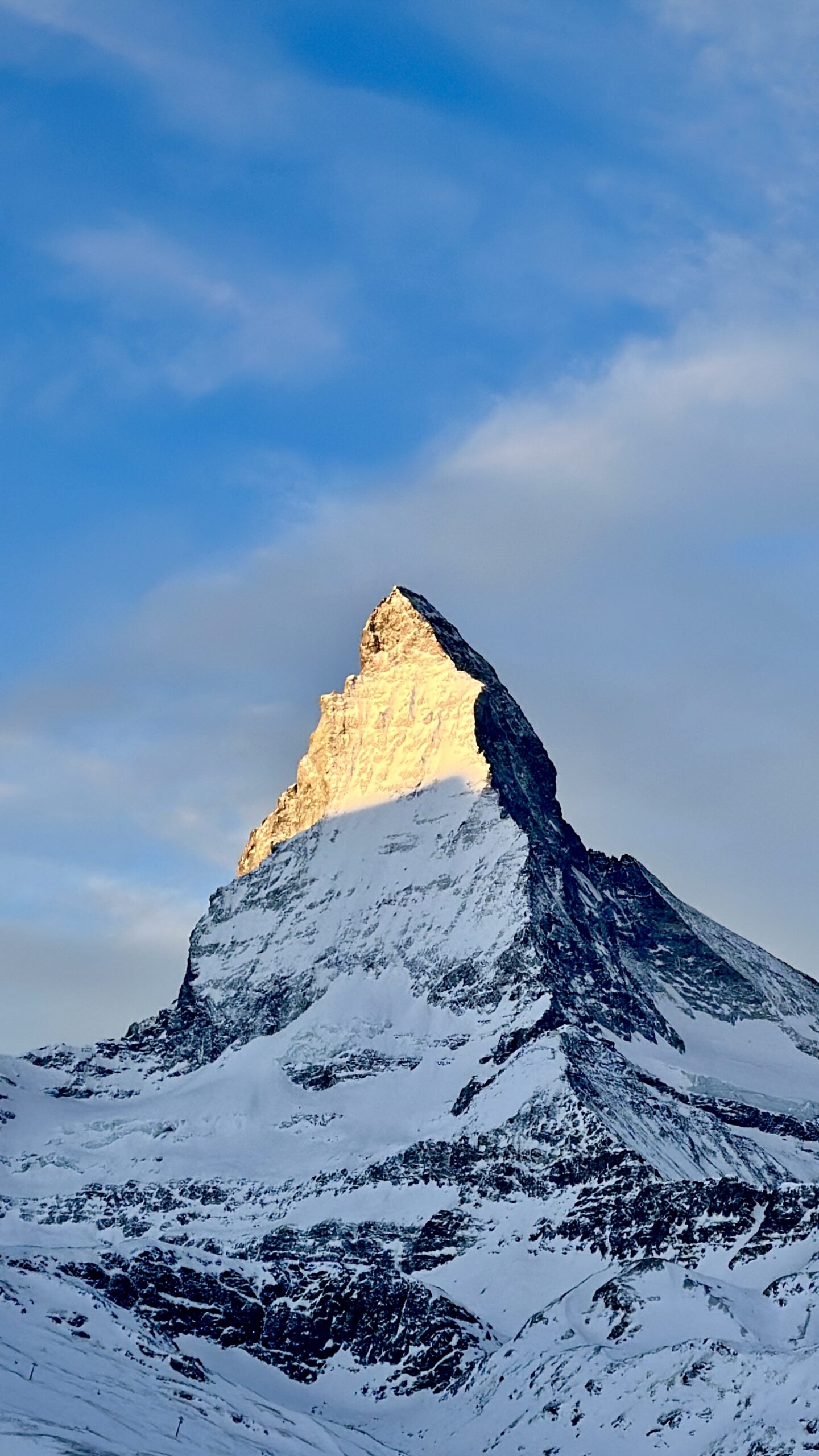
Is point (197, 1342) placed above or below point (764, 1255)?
below

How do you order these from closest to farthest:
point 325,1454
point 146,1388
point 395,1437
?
point 146,1388 → point 325,1454 → point 395,1437

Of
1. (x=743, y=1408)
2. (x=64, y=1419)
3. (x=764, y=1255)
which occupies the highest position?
(x=764, y=1255)

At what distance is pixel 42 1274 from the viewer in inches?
6821

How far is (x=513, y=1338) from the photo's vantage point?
189m

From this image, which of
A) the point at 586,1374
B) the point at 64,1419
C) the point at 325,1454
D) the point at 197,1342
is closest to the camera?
the point at 64,1419

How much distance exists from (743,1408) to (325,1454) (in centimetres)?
2906

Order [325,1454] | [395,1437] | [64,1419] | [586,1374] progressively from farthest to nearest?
[395,1437], [586,1374], [325,1454], [64,1419]

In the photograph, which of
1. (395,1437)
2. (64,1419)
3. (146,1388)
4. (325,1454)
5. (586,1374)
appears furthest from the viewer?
(395,1437)

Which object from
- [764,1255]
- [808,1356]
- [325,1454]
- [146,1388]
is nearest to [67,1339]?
[146,1388]

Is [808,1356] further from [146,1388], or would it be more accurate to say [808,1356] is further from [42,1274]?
[42,1274]

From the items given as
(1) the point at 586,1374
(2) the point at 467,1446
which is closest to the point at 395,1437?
(2) the point at 467,1446

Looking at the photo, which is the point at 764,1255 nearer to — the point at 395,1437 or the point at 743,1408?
the point at 395,1437

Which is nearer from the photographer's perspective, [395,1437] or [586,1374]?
[586,1374]

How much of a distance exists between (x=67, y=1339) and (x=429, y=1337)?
196 feet
